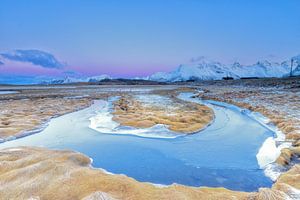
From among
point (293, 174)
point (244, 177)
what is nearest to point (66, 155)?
point (244, 177)

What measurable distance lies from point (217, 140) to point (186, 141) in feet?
7.18

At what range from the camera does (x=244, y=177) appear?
10688 mm

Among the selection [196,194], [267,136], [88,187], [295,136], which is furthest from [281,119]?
[88,187]

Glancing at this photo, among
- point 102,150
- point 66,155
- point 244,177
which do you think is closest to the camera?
point 244,177

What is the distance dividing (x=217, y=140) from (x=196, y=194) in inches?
396

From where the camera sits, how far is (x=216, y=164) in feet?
40.3

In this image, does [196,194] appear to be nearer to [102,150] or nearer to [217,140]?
[102,150]

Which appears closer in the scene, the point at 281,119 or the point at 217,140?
the point at 217,140

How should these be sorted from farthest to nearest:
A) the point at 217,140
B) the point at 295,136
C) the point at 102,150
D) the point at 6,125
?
A: the point at 6,125
the point at 217,140
the point at 295,136
the point at 102,150

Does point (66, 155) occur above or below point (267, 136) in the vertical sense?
above

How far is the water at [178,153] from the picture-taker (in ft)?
34.9

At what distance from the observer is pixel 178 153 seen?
14.2 metres

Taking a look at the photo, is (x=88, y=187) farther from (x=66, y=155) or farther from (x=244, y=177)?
(x=244, y=177)

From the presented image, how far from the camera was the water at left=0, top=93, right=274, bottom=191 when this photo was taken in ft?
34.9
